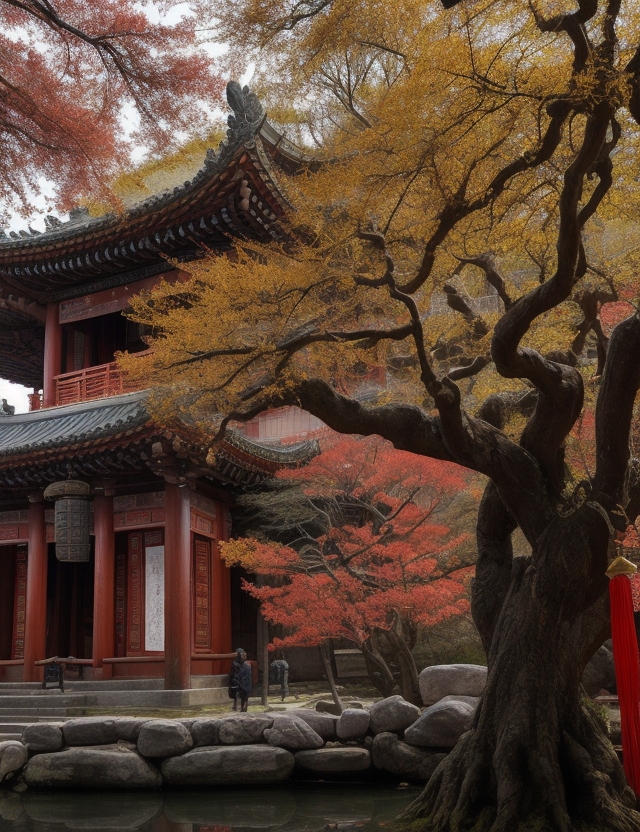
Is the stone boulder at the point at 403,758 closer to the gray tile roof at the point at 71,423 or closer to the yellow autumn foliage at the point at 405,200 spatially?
the yellow autumn foliage at the point at 405,200

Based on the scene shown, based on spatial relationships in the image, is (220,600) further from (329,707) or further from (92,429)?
(92,429)

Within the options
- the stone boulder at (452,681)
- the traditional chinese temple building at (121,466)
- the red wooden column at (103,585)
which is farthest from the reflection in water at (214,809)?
the red wooden column at (103,585)

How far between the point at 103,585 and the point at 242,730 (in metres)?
5.26

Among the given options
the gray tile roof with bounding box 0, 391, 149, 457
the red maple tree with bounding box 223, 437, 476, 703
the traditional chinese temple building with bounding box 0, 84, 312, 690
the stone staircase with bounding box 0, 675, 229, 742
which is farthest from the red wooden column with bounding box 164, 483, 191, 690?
the gray tile roof with bounding box 0, 391, 149, 457

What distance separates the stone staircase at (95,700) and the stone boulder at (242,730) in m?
2.82

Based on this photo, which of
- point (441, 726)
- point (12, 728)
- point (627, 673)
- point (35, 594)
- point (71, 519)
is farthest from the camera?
point (35, 594)

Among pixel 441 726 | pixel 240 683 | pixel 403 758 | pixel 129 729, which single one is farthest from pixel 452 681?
pixel 129 729

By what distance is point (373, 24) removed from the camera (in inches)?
277

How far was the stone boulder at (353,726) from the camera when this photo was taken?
1066cm

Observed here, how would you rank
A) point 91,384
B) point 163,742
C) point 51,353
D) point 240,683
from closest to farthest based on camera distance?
point 163,742 → point 240,683 → point 91,384 → point 51,353

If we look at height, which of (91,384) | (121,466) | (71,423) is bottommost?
(121,466)

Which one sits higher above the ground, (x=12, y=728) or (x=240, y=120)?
(x=240, y=120)

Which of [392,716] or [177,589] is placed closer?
[392,716]

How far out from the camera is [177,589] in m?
14.3
